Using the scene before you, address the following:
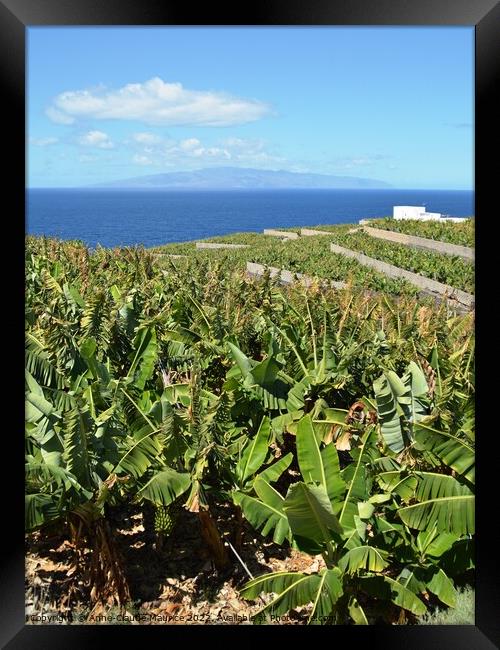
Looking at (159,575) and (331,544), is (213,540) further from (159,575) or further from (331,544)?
(331,544)

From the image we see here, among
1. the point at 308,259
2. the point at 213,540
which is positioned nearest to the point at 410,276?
the point at 308,259

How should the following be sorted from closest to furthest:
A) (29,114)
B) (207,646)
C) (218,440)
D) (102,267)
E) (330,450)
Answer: (207,646) → (29,114) → (330,450) → (218,440) → (102,267)

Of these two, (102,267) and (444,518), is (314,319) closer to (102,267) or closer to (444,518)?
(444,518)

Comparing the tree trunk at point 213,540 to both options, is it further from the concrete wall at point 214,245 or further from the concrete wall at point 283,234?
the concrete wall at point 283,234

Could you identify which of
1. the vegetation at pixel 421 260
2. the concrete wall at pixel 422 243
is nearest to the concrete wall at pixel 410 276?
the vegetation at pixel 421 260

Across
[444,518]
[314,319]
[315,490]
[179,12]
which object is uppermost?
[179,12]
